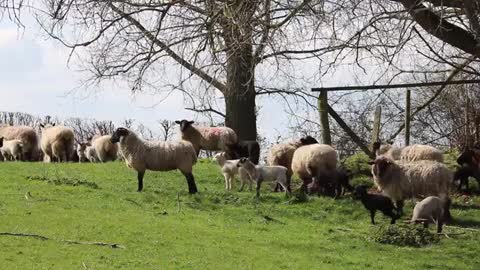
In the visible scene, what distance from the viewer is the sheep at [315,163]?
51.4ft

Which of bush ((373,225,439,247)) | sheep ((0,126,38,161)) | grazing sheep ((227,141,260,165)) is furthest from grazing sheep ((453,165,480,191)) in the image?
sheep ((0,126,38,161))

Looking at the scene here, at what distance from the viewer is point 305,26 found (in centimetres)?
1119

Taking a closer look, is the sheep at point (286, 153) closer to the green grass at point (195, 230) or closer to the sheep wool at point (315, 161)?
the sheep wool at point (315, 161)

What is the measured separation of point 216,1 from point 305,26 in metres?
1.25

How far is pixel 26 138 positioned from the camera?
81.5 feet

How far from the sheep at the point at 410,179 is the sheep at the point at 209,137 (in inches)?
317

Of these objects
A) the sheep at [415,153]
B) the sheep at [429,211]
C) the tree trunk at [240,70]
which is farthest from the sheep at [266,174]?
the sheep at [429,211]

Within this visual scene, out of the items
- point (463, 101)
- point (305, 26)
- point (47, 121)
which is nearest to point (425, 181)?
point (305, 26)

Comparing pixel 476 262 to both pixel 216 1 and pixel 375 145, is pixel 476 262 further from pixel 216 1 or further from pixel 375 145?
pixel 375 145

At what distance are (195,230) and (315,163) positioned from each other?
5132mm

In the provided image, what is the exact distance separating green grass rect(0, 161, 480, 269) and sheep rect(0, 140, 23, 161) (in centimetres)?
815

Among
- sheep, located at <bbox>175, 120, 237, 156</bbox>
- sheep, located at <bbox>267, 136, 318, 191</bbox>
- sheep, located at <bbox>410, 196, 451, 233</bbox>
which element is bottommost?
sheep, located at <bbox>410, 196, 451, 233</bbox>

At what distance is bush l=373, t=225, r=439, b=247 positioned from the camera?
1142 centimetres

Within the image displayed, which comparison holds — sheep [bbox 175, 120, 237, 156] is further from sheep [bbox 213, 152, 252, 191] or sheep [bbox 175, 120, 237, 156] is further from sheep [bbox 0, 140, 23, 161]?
sheep [bbox 0, 140, 23, 161]
